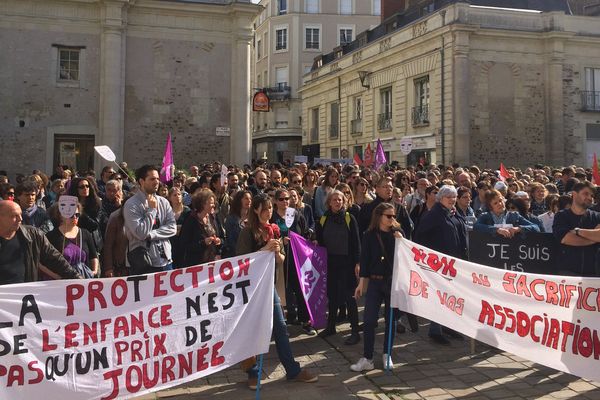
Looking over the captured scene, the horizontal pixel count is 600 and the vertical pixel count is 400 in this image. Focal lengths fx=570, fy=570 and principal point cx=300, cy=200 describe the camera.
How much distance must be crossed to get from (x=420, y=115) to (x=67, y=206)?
2611cm

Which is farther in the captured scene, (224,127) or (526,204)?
(224,127)

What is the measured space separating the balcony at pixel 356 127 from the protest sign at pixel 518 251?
29.9m

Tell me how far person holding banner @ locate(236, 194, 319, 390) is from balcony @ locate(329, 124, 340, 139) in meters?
34.2

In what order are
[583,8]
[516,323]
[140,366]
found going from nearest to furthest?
1. [140,366]
2. [516,323]
3. [583,8]

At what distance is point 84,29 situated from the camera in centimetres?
2161

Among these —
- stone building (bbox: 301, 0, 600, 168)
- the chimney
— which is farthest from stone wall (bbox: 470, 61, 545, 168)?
the chimney

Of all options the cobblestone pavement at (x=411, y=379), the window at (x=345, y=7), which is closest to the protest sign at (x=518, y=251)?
the cobblestone pavement at (x=411, y=379)

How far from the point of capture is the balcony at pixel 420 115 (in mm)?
29531

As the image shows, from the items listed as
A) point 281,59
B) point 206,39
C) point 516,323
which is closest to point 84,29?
point 206,39

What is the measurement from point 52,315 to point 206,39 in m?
20.2

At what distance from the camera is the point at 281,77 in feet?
192

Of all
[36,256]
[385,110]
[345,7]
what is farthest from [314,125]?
[36,256]

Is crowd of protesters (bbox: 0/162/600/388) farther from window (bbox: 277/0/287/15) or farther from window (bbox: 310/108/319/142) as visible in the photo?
window (bbox: 277/0/287/15)

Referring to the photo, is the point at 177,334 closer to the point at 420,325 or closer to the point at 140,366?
the point at 140,366
